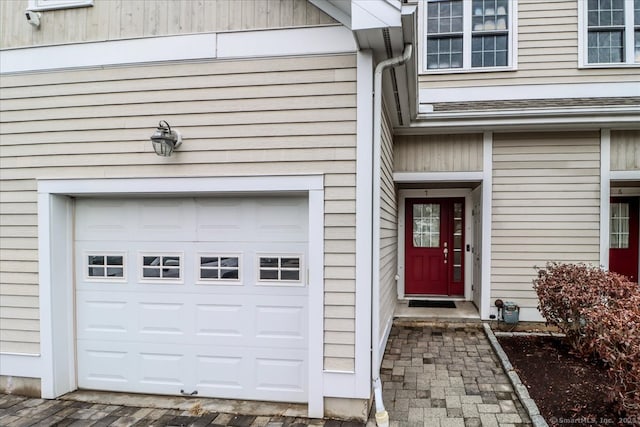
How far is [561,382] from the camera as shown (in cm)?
365

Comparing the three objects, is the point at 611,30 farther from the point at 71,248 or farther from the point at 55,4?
the point at 71,248

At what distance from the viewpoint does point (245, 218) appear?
3539 millimetres

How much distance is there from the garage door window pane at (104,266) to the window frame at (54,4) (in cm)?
244

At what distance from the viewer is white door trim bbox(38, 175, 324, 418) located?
3.18m

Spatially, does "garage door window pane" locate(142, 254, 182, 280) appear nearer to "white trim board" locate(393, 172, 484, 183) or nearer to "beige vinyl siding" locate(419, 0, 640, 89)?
"white trim board" locate(393, 172, 484, 183)

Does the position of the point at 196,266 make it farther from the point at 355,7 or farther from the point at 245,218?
the point at 355,7

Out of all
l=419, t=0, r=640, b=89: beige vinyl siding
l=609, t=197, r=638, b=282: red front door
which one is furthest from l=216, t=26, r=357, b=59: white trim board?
l=609, t=197, r=638, b=282: red front door

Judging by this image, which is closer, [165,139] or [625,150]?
[165,139]

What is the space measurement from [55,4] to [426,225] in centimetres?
617

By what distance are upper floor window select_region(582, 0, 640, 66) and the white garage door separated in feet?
18.0

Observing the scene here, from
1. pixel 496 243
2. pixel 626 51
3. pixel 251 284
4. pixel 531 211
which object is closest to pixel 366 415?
pixel 251 284

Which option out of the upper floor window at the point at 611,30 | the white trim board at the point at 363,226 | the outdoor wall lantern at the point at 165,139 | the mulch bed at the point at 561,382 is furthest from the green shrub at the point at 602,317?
the outdoor wall lantern at the point at 165,139

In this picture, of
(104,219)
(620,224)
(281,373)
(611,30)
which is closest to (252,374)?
(281,373)

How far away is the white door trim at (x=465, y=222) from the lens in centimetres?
670
